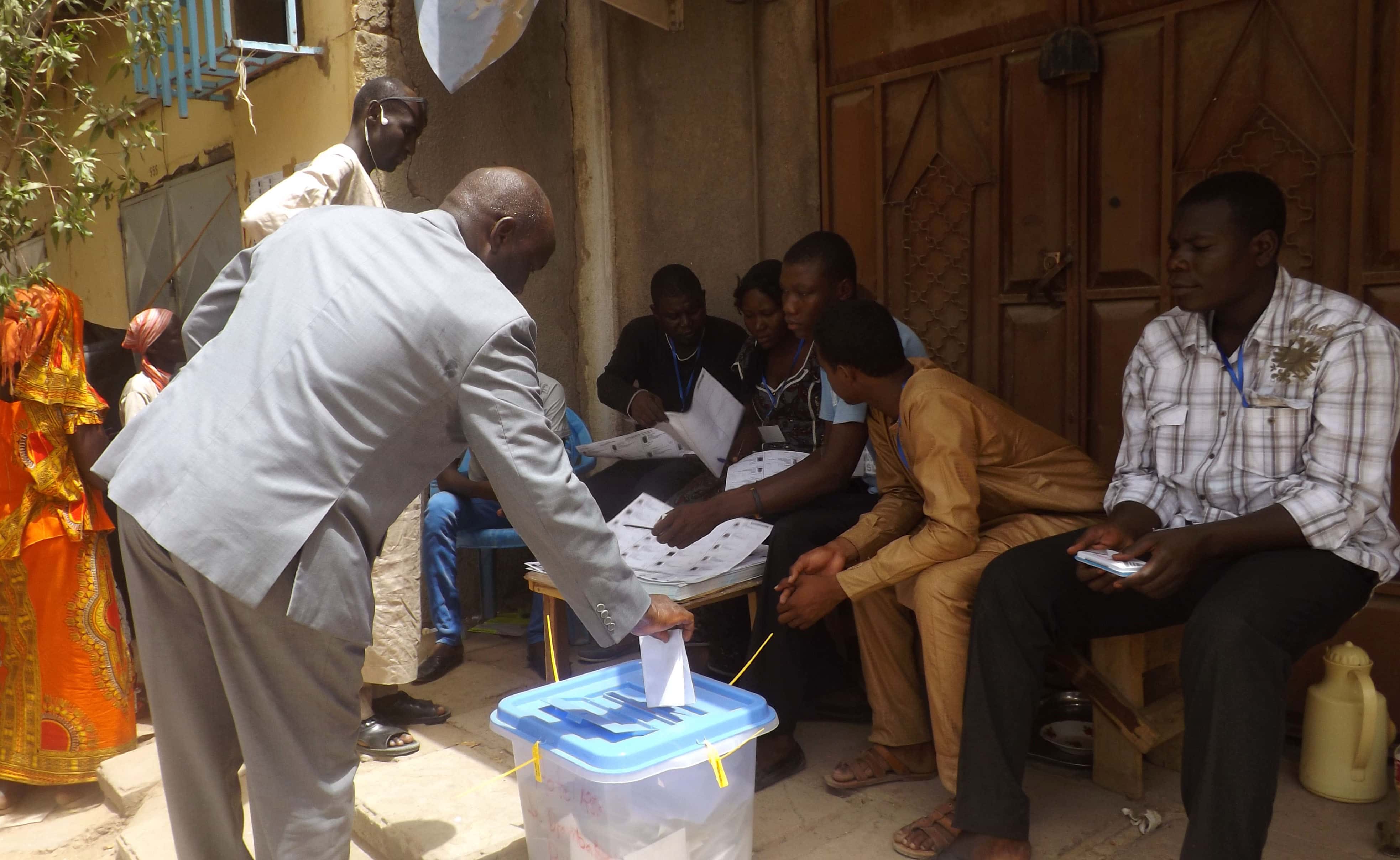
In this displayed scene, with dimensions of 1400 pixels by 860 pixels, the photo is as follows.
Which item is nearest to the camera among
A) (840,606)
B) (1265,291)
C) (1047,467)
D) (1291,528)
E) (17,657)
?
(1291,528)

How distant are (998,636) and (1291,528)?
68cm

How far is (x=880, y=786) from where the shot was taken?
2.79 metres

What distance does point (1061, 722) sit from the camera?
2992 mm

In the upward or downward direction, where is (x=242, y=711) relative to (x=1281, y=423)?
downward

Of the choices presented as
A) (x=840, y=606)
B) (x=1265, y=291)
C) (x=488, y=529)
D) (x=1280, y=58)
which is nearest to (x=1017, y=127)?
(x=1280, y=58)

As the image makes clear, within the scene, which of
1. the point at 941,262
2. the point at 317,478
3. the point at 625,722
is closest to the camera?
the point at 317,478

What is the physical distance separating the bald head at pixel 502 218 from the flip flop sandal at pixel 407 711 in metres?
1.95

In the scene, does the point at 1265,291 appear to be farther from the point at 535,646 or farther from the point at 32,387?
the point at 32,387

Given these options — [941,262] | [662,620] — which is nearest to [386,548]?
[662,620]

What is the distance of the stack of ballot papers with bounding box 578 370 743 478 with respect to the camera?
11.7ft

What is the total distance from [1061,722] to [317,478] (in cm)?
228

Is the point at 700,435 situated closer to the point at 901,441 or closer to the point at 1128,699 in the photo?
the point at 901,441

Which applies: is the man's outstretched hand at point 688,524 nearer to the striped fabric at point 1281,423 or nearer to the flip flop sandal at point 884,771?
the flip flop sandal at point 884,771

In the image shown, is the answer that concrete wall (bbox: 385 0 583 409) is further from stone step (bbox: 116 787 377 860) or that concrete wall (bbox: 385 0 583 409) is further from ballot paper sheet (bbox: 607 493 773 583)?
stone step (bbox: 116 787 377 860)
